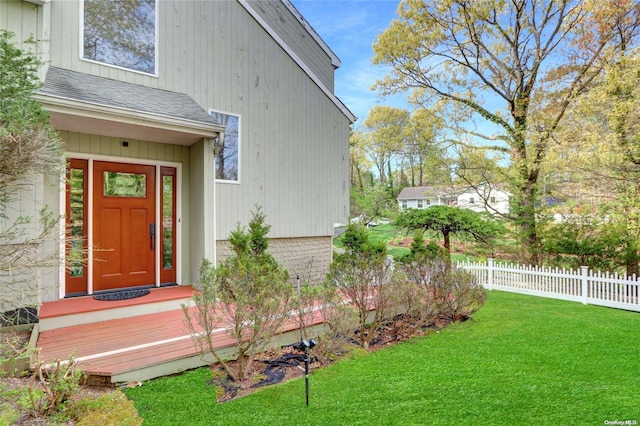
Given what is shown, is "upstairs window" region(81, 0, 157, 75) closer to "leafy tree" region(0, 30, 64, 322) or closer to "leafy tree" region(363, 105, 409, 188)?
"leafy tree" region(0, 30, 64, 322)

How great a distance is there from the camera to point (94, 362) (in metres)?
3.50

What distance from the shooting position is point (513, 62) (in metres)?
12.7

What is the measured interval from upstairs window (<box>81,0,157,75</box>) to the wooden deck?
410 centimetres

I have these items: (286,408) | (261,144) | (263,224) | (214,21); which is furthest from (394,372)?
(214,21)

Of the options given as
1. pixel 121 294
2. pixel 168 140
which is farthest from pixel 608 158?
pixel 121 294

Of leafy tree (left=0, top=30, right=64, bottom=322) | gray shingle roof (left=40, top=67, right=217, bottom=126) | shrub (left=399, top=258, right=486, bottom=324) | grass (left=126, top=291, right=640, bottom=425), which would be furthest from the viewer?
shrub (left=399, top=258, right=486, bottom=324)

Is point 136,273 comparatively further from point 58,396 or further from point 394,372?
point 394,372

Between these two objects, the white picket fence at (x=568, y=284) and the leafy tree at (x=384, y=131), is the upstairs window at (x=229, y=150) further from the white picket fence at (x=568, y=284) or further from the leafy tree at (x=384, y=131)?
the leafy tree at (x=384, y=131)

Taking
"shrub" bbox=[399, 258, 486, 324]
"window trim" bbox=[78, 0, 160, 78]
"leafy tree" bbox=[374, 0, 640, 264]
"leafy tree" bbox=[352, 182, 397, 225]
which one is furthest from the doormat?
"leafy tree" bbox=[352, 182, 397, 225]

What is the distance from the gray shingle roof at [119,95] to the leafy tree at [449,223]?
7.39 meters

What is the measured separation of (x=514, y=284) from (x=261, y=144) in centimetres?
800

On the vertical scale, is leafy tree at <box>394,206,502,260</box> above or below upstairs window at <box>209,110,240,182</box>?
below

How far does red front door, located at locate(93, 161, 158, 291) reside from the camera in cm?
573

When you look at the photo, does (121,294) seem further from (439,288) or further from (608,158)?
(608,158)
